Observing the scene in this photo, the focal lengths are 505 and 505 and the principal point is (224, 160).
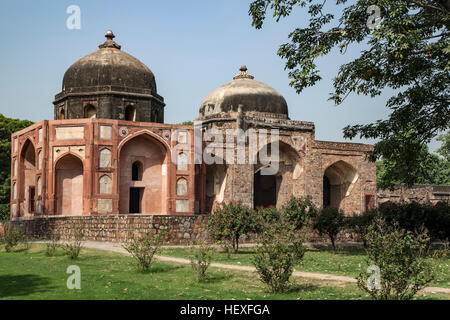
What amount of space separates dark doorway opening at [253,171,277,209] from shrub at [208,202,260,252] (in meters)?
13.3

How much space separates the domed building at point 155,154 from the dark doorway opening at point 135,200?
0.15 feet

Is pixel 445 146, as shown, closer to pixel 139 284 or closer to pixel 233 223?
pixel 233 223

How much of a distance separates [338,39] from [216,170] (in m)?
13.5

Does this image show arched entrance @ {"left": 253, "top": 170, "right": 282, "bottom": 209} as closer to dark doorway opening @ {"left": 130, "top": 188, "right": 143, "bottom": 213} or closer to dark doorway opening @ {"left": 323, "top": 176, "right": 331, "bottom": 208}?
dark doorway opening @ {"left": 323, "top": 176, "right": 331, "bottom": 208}

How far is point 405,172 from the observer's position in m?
14.2

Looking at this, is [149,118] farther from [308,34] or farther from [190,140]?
[308,34]

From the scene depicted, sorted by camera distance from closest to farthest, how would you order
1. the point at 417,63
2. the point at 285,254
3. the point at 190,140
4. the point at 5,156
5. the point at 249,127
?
→ the point at 285,254 < the point at 417,63 < the point at 190,140 < the point at 249,127 < the point at 5,156

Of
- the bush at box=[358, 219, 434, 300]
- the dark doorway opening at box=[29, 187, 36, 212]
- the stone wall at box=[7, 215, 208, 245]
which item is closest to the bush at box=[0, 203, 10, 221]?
the dark doorway opening at box=[29, 187, 36, 212]

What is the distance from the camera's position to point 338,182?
29.2m

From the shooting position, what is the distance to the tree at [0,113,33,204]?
32925 millimetres

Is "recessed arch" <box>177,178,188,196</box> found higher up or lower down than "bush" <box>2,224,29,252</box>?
Result: higher up

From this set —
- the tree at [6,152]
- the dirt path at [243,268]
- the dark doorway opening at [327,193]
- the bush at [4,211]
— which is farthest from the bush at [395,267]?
the tree at [6,152]
